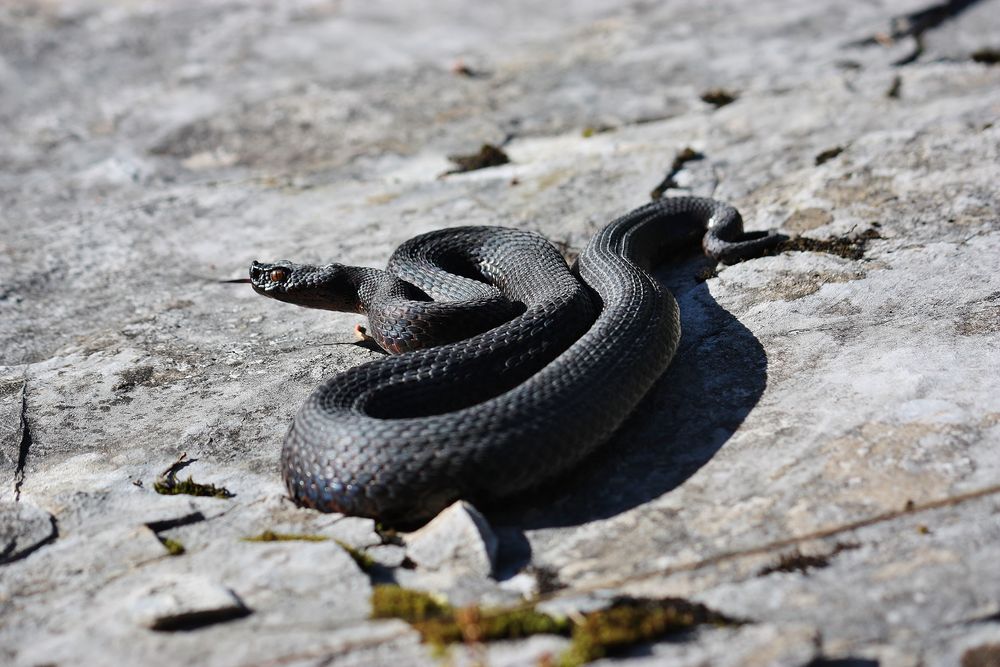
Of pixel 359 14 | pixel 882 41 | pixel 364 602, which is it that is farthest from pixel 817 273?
pixel 359 14

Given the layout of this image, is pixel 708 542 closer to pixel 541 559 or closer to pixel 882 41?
pixel 541 559

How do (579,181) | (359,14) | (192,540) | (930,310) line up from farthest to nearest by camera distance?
1. (359,14)
2. (579,181)
3. (930,310)
4. (192,540)

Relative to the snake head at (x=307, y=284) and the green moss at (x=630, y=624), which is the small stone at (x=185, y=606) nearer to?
the green moss at (x=630, y=624)

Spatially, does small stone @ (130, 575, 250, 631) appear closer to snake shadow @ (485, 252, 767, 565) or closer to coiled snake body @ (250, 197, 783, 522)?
coiled snake body @ (250, 197, 783, 522)

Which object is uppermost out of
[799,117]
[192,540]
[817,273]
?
[799,117]

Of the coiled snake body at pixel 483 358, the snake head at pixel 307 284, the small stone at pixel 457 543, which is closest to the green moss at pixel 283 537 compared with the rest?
the coiled snake body at pixel 483 358

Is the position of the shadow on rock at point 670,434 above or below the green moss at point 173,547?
above
